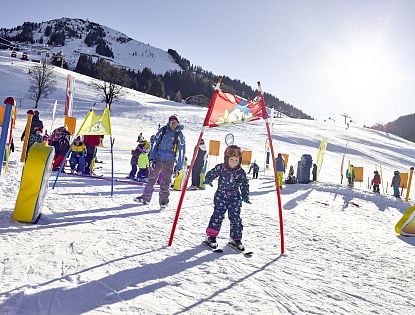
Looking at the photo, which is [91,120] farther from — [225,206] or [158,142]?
[225,206]

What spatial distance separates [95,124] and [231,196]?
4.05 metres

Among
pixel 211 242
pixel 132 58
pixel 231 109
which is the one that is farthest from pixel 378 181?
pixel 132 58

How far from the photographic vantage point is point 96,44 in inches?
6137

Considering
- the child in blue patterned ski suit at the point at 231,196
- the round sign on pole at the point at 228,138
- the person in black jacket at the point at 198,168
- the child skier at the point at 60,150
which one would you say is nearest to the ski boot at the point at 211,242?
the child in blue patterned ski suit at the point at 231,196

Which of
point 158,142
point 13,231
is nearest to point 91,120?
point 158,142

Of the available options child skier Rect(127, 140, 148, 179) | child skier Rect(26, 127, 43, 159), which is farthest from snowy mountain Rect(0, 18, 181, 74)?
child skier Rect(127, 140, 148, 179)

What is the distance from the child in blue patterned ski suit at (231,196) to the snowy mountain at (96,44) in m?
123

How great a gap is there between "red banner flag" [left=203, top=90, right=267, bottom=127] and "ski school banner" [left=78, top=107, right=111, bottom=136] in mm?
3225

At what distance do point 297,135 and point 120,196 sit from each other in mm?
38613

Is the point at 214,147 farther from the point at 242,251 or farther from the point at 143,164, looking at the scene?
the point at 242,251

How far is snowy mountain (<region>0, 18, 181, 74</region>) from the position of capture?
135 m

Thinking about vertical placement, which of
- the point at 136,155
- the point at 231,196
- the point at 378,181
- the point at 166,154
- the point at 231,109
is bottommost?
the point at 378,181

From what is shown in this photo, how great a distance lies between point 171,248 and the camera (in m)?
4.17

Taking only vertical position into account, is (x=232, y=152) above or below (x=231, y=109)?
below
